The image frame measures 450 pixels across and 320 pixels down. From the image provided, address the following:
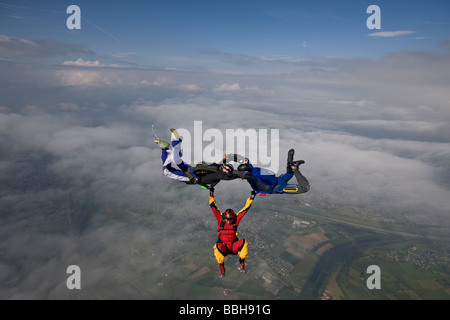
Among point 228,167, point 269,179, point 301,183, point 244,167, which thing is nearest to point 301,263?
point 301,183

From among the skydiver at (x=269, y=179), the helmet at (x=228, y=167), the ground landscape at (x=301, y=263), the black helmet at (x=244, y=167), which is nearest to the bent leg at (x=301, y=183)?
the skydiver at (x=269, y=179)

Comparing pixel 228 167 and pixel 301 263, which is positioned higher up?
pixel 228 167

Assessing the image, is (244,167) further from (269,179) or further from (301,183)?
(301,183)

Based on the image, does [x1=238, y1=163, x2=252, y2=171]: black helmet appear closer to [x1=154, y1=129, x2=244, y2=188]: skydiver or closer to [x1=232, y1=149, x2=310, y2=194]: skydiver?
[x1=232, y1=149, x2=310, y2=194]: skydiver

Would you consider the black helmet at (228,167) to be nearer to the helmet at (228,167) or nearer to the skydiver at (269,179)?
the helmet at (228,167)

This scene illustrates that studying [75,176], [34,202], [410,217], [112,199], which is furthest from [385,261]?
[75,176]

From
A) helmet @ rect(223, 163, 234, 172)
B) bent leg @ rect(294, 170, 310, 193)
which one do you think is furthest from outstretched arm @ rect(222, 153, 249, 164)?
bent leg @ rect(294, 170, 310, 193)

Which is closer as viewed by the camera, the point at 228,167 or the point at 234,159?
the point at 228,167
